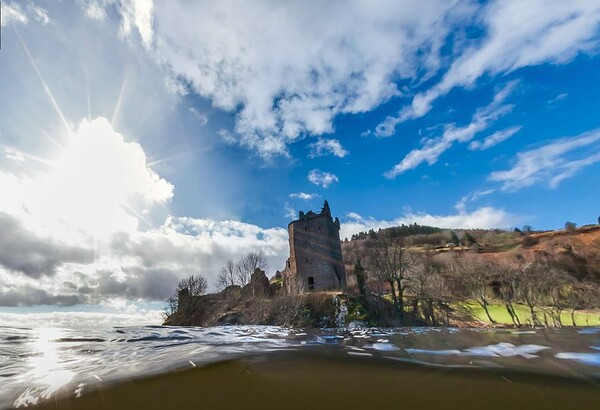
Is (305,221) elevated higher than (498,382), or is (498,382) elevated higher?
(305,221)

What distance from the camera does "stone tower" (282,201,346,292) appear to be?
5272 centimetres

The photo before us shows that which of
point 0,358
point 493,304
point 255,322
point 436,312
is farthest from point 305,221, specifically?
point 0,358

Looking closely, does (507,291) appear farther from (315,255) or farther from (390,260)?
(315,255)

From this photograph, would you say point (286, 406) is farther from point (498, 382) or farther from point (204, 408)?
point (498, 382)

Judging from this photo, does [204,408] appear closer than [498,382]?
Yes

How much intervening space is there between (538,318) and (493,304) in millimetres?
10823

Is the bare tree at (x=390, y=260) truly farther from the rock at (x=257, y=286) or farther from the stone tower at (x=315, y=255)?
the rock at (x=257, y=286)

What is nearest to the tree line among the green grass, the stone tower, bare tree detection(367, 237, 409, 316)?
bare tree detection(367, 237, 409, 316)

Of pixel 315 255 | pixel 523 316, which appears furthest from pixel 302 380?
pixel 315 255

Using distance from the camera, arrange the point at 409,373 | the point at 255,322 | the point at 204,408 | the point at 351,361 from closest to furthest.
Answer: the point at 204,408 < the point at 409,373 < the point at 351,361 < the point at 255,322

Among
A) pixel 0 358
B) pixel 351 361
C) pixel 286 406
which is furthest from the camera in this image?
pixel 0 358

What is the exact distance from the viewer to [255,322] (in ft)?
125

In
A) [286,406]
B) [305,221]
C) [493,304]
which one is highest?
[305,221]

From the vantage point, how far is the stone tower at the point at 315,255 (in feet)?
173
